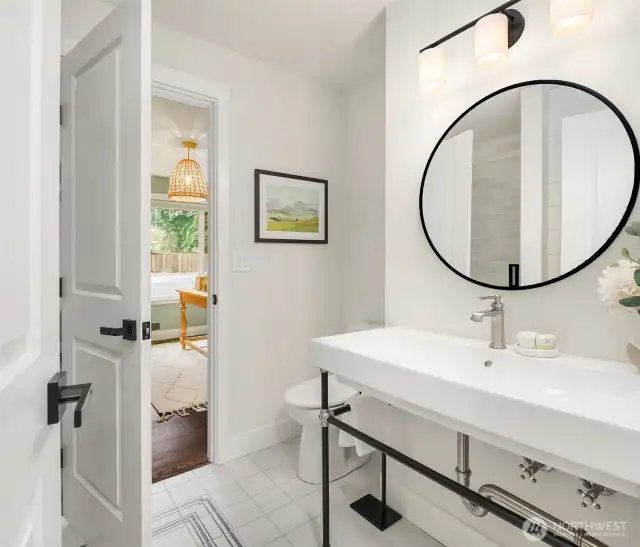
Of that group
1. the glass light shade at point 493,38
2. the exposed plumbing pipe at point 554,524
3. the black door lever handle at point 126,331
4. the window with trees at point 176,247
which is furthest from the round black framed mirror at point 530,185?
the window with trees at point 176,247

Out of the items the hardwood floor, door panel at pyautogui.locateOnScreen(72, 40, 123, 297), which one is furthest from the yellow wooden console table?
door panel at pyautogui.locateOnScreen(72, 40, 123, 297)

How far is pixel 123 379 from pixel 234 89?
1741mm

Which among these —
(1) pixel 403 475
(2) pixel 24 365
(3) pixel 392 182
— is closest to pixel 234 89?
(3) pixel 392 182

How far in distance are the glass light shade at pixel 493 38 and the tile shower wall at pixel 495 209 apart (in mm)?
287

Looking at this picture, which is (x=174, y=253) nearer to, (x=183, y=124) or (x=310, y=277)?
(x=183, y=124)

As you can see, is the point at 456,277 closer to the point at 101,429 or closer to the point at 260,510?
the point at 260,510

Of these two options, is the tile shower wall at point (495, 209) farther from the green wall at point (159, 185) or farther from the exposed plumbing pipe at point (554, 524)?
the green wall at point (159, 185)

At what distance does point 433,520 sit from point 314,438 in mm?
678

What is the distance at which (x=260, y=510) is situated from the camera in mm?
1802

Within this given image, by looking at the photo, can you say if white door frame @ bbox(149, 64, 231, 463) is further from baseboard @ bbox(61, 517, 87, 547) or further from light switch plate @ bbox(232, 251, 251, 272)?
baseboard @ bbox(61, 517, 87, 547)

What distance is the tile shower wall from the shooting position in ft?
Result: 4.63

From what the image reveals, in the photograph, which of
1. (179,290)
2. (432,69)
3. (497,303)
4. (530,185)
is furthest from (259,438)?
(179,290)

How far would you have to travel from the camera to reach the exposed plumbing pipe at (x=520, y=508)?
2.97 ft

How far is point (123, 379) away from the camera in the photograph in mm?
1358
